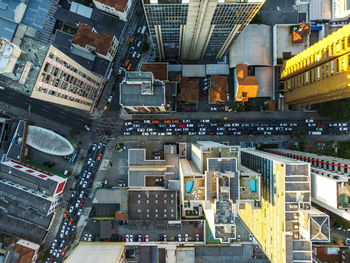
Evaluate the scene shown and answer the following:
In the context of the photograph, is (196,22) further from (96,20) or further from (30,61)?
(96,20)

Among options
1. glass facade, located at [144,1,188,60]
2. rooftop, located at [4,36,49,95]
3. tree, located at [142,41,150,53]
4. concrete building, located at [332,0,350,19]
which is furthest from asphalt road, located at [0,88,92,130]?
concrete building, located at [332,0,350,19]

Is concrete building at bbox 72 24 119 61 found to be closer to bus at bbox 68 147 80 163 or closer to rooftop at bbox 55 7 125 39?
rooftop at bbox 55 7 125 39

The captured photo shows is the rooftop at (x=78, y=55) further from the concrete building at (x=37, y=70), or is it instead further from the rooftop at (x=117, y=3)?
the concrete building at (x=37, y=70)

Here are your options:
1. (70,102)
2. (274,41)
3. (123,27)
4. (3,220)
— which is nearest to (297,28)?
(274,41)

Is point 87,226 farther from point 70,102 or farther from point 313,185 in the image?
point 313,185

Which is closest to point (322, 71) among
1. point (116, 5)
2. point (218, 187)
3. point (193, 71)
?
point (193, 71)

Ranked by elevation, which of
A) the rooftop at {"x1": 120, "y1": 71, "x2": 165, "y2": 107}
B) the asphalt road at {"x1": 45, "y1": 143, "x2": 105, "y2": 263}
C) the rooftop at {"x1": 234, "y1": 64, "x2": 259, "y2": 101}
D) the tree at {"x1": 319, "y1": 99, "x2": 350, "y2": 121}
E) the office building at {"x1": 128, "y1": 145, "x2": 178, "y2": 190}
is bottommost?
the asphalt road at {"x1": 45, "y1": 143, "x2": 105, "y2": 263}
